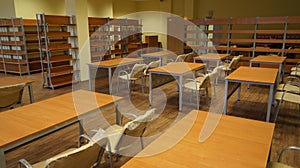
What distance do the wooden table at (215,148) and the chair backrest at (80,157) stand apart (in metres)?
0.34

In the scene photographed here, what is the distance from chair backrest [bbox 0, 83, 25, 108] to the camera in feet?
9.67

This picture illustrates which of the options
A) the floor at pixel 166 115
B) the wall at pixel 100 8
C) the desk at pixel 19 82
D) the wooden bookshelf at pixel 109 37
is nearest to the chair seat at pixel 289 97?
the floor at pixel 166 115

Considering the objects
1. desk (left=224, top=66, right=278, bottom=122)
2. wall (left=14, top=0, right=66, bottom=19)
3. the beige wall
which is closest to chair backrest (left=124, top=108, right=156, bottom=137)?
desk (left=224, top=66, right=278, bottom=122)

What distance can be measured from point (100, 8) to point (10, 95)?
30.4 ft

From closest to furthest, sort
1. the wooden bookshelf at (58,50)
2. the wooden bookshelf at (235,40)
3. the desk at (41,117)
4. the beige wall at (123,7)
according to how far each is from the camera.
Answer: the desk at (41,117) → the wooden bookshelf at (58,50) → the wooden bookshelf at (235,40) → the beige wall at (123,7)

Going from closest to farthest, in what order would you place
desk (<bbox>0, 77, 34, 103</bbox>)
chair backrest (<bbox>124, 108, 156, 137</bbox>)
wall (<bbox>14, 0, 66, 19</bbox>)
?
1. chair backrest (<bbox>124, 108, 156, 137</bbox>)
2. desk (<bbox>0, 77, 34, 103</bbox>)
3. wall (<bbox>14, 0, 66, 19</bbox>)

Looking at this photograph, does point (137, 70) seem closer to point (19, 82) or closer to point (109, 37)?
point (19, 82)

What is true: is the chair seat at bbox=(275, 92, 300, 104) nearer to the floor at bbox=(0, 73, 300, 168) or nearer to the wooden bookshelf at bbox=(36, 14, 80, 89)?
the floor at bbox=(0, 73, 300, 168)

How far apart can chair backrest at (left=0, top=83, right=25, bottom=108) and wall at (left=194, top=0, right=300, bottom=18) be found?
9780 mm

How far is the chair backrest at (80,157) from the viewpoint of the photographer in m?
1.39

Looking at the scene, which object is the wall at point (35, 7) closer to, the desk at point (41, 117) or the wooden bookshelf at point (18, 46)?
the wooden bookshelf at point (18, 46)

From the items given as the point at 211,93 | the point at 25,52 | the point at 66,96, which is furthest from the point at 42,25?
the point at 211,93

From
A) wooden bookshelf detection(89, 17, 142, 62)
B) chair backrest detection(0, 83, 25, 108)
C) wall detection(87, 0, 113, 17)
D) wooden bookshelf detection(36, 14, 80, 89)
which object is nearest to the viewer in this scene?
chair backrest detection(0, 83, 25, 108)

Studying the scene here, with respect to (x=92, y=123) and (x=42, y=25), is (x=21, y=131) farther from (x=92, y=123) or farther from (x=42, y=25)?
(x=42, y=25)
